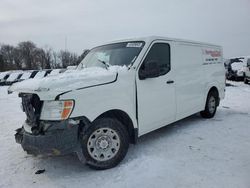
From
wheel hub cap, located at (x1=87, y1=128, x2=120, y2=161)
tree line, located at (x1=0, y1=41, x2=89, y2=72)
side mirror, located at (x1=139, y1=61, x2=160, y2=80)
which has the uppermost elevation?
tree line, located at (x1=0, y1=41, x2=89, y2=72)

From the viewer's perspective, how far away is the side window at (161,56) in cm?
421

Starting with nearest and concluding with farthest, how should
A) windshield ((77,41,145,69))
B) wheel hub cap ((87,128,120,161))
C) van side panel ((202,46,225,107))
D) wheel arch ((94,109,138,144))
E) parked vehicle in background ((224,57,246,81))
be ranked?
wheel hub cap ((87,128,120,161)) < wheel arch ((94,109,138,144)) < windshield ((77,41,145,69)) < van side panel ((202,46,225,107)) < parked vehicle in background ((224,57,246,81))

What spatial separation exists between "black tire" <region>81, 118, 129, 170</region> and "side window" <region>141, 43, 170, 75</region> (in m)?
1.32


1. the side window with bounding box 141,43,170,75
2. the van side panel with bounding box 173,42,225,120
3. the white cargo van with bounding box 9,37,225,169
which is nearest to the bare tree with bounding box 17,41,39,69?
the van side panel with bounding box 173,42,225,120

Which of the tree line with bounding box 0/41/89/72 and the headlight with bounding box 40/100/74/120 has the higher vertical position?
the tree line with bounding box 0/41/89/72

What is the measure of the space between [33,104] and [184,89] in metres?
3.11

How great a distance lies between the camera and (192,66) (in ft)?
17.6

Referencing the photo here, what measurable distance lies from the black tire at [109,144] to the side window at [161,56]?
52.1 inches

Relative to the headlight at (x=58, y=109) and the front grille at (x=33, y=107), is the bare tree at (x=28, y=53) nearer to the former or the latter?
the front grille at (x=33, y=107)

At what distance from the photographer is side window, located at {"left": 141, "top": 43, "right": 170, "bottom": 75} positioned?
421 cm

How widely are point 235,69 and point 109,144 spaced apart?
1836 centimetres

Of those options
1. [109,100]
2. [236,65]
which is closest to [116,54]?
[109,100]

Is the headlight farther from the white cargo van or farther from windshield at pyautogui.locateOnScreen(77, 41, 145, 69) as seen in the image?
windshield at pyautogui.locateOnScreen(77, 41, 145, 69)

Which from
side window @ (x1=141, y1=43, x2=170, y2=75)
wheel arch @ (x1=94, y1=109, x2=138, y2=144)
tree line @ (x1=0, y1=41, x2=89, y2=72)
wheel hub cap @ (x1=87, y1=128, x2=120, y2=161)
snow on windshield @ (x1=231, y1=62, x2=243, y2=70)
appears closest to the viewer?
wheel hub cap @ (x1=87, y1=128, x2=120, y2=161)
